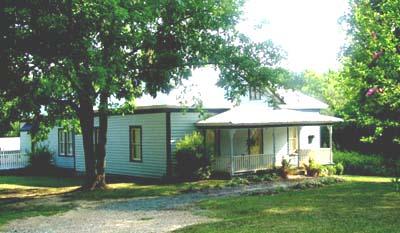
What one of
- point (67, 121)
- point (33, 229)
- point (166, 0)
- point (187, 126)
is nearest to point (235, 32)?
point (166, 0)

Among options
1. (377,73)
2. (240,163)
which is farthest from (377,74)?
(240,163)

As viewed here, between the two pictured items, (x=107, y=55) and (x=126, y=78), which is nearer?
(x=107, y=55)

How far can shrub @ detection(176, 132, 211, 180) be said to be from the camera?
25953 millimetres

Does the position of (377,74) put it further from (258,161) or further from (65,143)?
(65,143)

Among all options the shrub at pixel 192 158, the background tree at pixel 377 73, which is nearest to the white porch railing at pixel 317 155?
the shrub at pixel 192 158

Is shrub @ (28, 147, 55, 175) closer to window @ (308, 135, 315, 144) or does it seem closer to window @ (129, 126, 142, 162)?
window @ (129, 126, 142, 162)

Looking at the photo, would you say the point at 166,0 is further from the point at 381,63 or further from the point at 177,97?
the point at 381,63

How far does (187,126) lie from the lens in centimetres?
2742

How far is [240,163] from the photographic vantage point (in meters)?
27.2

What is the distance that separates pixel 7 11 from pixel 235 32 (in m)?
9.05

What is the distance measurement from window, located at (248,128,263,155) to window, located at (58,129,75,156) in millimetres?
11435

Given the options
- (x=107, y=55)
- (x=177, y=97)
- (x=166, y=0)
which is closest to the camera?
(x=107, y=55)

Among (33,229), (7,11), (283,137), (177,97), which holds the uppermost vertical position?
(7,11)

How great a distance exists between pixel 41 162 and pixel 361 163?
19934mm
